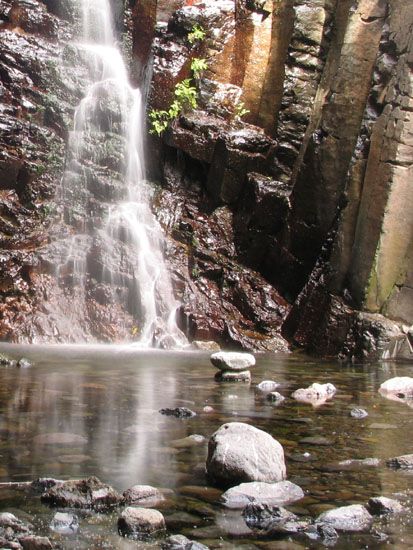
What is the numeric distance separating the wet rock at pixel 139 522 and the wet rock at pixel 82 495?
1.00 ft

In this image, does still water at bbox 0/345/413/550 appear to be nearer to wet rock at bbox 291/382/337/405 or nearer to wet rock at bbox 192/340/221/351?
wet rock at bbox 291/382/337/405

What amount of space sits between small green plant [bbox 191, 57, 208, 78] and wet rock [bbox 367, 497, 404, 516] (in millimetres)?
16458

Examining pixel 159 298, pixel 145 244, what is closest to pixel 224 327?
pixel 159 298

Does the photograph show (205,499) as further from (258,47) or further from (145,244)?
(258,47)

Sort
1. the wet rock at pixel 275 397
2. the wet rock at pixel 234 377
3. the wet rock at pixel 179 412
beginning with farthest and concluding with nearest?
the wet rock at pixel 234 377, the wet rock at pixel 275 397, the wet rock at pixel 179 412

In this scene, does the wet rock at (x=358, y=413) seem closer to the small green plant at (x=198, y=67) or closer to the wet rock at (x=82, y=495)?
the wet rock at (x=82, y=495)

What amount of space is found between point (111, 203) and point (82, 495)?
1396cm

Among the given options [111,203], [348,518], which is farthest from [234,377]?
[111,203]

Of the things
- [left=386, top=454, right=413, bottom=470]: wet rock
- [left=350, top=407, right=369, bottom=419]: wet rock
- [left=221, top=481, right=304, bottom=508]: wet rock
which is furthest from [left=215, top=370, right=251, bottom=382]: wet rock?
[left=221, top=481, right=304, bottom=508]: wet rock

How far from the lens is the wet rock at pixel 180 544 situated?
2711mm

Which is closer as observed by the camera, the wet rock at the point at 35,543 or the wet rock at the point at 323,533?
the wet rock at the point at 35,543

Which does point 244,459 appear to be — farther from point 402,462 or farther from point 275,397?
point 275,397

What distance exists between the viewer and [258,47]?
1873 centimetres

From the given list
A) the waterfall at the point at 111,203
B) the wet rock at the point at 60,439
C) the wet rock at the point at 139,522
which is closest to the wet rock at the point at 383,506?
the wet rock at the point at 139,522
